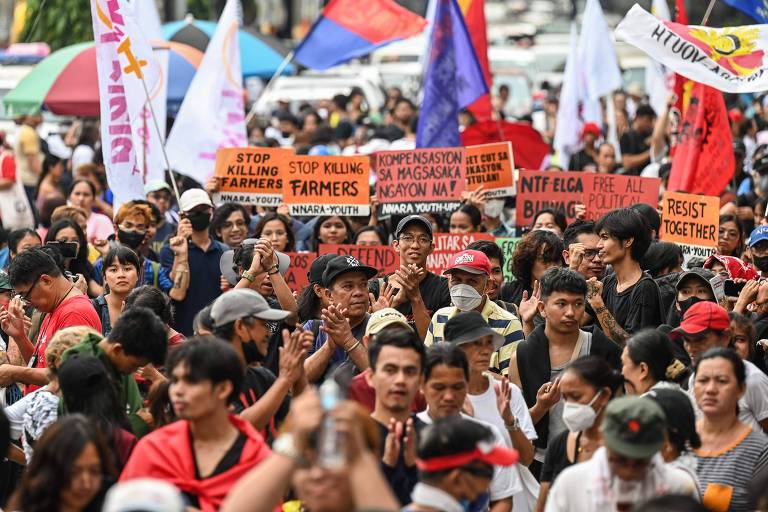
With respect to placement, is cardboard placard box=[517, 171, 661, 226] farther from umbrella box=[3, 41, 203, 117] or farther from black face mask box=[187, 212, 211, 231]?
umbrella box=[3, 41, 203, 117]

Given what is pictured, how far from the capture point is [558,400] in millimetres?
7059

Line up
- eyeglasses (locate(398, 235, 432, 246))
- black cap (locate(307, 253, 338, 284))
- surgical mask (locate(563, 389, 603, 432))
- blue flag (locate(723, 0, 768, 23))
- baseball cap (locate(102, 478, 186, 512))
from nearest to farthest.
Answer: baseball cap (locate(102, 478, 186, 512)), surgical mask (locate(563, 389, 603, 432)), black cap (locate(307, 253, 338, 284)), eyeglasses (locate(398, 235, 432, 246)), blue flag (locate(723, 0, 768, 23))

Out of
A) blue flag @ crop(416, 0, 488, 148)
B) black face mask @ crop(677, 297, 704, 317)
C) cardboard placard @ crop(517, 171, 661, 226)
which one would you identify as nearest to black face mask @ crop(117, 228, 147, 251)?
cardboard placard @ crop(517, 171, 661, 226)

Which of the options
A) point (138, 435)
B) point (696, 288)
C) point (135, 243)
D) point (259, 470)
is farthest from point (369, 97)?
point (259, 470)

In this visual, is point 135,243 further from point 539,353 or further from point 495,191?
point 539,353

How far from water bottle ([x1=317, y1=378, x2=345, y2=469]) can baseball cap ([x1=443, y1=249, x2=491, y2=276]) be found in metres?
4.38

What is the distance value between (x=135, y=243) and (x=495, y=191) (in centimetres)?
304

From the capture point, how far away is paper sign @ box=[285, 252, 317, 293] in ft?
34.4

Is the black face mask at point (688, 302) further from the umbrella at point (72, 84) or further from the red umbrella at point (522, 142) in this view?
the umbrella at point (72, 84)

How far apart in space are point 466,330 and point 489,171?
17.7 feet

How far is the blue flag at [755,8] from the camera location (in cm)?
1242

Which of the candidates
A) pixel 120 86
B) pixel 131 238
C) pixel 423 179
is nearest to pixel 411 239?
pixel 131 238

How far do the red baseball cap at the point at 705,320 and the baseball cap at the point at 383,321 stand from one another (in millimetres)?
1313

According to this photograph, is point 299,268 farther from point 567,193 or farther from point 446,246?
point 567,193
